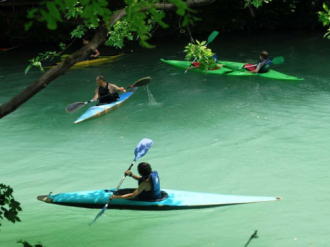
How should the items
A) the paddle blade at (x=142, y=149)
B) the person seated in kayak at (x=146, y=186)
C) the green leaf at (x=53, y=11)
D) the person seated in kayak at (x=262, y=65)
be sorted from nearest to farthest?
the green leaf at (x=53, y=11)
the person seated in kayak at (x=146, y=186)
the paddle blade at (x=142, y=149)
the person seated in kayak at (x=262, y=65)

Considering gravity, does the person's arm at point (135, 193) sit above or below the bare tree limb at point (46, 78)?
below

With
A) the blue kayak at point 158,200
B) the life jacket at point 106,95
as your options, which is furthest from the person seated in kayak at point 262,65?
the blue kayak at point 158,200

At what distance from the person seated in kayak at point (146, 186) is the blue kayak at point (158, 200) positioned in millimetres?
51

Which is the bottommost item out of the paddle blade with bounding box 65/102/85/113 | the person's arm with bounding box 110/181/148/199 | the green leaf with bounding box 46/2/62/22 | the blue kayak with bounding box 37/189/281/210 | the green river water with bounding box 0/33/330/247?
the green river water with bounding box 0/33/330/247

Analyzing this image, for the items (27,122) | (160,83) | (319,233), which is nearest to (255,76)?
(160,83)

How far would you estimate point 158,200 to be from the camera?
549 centimetres

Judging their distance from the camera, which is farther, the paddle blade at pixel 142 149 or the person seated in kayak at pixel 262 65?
the person seated in kayak at pixel 262 65

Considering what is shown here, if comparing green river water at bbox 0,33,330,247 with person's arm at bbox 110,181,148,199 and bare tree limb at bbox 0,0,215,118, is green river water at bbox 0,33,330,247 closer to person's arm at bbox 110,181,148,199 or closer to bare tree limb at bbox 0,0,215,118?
person's arm at bbox 110,181,148,199

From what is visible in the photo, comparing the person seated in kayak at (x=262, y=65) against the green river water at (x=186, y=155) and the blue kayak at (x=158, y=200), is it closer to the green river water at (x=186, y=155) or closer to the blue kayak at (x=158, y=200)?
the green river water at (x=186, y=155)

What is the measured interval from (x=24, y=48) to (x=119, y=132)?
42.2 ft

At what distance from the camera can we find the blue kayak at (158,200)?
5.46 m

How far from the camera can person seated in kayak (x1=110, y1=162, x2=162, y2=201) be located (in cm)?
534

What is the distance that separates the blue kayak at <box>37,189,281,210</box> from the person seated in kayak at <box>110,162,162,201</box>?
51 millimetres

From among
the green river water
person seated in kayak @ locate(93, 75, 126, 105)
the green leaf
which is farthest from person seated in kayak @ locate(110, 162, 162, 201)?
person seated in kayak @ locate(93, 75, 126, 105)
